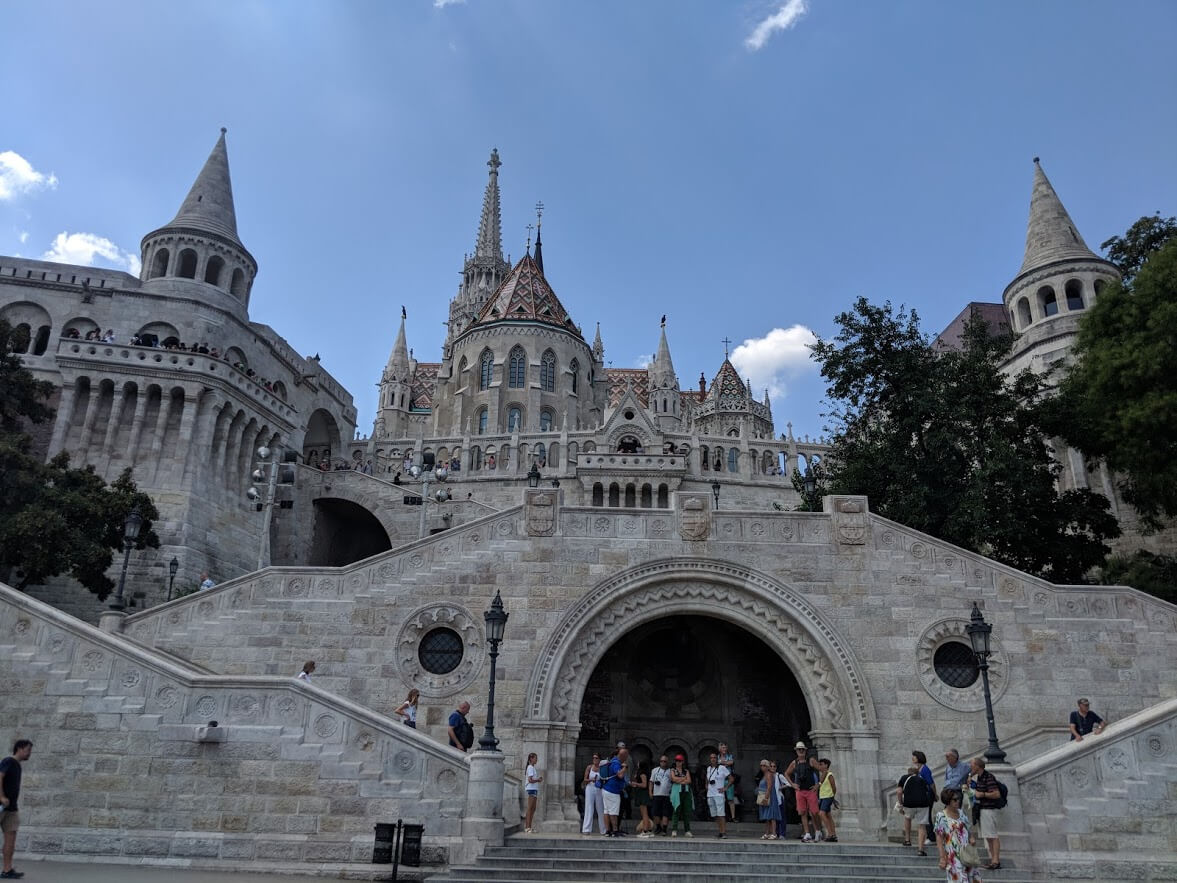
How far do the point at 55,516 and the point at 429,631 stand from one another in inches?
413

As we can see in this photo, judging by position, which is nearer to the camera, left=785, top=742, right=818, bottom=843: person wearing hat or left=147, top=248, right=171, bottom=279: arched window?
left=785, top=742, right=818, bottom=843: person wearing hat

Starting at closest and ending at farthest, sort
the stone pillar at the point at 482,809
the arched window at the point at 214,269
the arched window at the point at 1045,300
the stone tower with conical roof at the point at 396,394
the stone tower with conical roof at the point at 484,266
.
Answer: the stone pillar at the point at 482,809
the arched window at the point at 1045,300
the arched window at the point at 214,269
the stone tower with conical roof at the point at 396,394
the stone tower with conical roof at the point at 484,266

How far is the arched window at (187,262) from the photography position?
33688 millimetres

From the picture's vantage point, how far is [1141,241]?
87.9ft

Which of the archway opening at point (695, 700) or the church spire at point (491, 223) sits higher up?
the church spire at point (491, 223)

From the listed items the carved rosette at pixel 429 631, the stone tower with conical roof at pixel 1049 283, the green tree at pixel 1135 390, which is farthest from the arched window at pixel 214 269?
the stone tower with conical roof at pixel 1049 283

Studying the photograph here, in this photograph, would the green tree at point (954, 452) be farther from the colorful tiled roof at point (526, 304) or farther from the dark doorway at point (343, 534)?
the colorful tiled roof at point (526, 304)

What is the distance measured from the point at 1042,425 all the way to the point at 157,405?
28.0m

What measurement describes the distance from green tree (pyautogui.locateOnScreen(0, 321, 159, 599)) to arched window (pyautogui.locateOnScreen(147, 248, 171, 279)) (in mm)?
12212

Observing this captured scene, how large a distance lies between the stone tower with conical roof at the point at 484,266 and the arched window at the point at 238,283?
37110mm

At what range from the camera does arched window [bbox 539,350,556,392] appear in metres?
53.3

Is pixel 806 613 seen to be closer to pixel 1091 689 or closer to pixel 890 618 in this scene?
pixel 890 618

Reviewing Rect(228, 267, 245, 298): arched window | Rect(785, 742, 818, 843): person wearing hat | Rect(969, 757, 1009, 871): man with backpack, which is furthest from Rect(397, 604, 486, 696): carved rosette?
Rect(228, 267, 245, 298): arched window

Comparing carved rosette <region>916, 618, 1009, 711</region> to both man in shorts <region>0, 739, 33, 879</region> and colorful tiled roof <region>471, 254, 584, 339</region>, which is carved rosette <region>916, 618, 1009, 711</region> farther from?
colorful tiled roof <region>471, 254, 584, 339</region>
